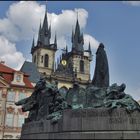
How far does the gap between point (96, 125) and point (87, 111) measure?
2.11ft

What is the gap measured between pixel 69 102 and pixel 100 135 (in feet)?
10.1

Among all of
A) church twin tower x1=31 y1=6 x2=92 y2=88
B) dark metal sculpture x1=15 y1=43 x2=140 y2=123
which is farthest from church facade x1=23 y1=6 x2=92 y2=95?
dark metal sculpture x1=15 y1=43 x2=140 y2=123

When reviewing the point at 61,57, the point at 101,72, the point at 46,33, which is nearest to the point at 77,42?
the point at 61,57

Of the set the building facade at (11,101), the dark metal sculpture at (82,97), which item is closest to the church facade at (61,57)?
the building facade at (11,101)

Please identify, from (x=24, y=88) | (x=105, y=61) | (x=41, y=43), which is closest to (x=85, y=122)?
(x=105, y=61)

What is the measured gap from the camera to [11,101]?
38281mm

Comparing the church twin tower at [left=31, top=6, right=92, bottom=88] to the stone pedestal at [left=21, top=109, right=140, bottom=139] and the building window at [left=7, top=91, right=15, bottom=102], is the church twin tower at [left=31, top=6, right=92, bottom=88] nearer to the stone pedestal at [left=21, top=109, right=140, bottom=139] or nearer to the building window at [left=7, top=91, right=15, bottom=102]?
the building window at [left=7, top=91, right=15, bottom=102]

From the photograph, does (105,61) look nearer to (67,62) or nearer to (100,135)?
(100,135)

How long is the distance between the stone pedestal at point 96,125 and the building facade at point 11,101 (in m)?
25.7

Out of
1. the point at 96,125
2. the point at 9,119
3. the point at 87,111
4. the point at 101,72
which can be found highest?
the point at 9,119

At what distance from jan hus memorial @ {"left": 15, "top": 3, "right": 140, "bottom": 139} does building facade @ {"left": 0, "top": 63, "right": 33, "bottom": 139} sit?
23.0 metres

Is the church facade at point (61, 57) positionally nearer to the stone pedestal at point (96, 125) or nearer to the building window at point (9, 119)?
the building window at point (9, 119)

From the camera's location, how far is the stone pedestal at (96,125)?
10.8m

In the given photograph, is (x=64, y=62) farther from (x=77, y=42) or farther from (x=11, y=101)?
(x=11, y=101)
